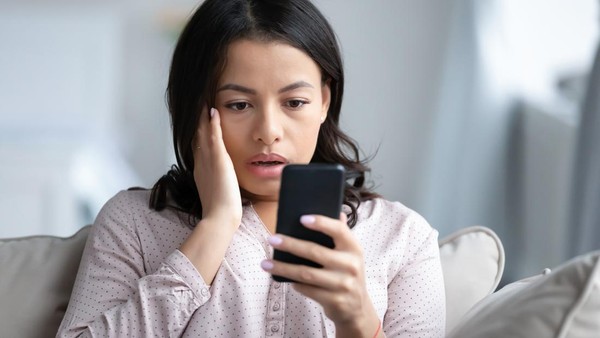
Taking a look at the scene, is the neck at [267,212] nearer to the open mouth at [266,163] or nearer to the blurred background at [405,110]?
the open mouth at [266,163]

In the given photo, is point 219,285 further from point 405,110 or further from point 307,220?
point 405,110

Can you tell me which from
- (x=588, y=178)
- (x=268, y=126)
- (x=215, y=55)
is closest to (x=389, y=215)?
(x=268, y=126)

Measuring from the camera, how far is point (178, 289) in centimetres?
157

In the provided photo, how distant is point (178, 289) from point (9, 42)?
12.3 ft

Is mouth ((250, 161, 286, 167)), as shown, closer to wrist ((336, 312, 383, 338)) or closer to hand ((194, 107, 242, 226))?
hand ((194, 107, 242, 226))

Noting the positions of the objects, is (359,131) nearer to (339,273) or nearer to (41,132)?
(41,132)

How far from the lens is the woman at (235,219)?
160cm

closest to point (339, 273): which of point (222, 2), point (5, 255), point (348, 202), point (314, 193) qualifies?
point (314, 193)

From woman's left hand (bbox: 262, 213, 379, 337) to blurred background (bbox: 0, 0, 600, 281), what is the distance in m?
2.08

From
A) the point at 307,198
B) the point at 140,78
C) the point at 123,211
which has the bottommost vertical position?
the point at 140,78

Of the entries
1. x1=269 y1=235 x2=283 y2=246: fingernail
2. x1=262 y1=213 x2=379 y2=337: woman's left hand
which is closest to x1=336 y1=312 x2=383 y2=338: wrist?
x1=262 y1=213 x2=379 y2=337: woman's left hand

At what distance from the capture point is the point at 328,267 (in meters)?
1.33

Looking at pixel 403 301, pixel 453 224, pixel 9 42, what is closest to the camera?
pixel 403 301

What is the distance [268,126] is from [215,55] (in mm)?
150
